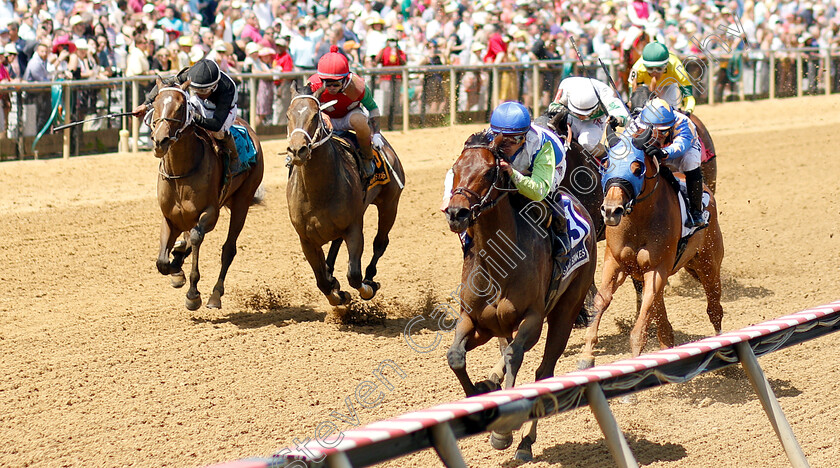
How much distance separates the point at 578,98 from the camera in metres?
8.32

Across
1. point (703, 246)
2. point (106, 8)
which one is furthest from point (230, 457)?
point (106, 8)

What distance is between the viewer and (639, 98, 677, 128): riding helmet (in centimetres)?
712

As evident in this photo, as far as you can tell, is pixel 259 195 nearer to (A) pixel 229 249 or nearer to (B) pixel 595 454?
(A) pixel 229 249

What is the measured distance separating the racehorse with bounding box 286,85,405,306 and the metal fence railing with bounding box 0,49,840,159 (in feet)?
7.22

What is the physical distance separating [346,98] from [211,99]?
4.23 ft

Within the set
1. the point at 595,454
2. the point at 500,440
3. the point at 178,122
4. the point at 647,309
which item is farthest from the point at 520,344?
the point at 178,122

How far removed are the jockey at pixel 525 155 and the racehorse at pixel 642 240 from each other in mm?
1102

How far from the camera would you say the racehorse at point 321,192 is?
7.61 metres

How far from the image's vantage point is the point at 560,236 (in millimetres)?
5688

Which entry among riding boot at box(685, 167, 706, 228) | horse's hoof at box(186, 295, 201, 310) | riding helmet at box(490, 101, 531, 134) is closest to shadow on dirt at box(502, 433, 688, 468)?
riding helmet at box(490, 101, 531, 134)

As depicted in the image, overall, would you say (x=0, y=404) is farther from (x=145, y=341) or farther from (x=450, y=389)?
(x=450, y=389)

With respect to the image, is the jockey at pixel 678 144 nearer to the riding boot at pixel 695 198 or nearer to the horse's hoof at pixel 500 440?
the riding boot at pixel 695 198

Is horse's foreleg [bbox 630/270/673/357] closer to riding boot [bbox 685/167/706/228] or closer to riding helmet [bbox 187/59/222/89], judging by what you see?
riding boot [bbox 685/167/706/228]

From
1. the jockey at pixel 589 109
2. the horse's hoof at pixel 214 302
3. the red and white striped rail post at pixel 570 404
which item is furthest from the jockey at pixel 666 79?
the red and white striped rail post at pixel 570 404
